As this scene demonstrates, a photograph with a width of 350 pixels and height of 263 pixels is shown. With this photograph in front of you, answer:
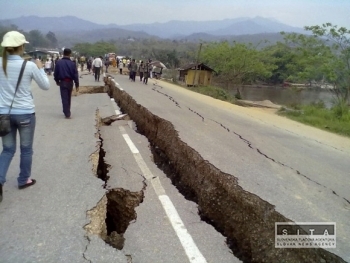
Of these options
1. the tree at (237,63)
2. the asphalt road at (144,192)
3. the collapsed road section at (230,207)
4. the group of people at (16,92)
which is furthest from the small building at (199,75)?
the group of people at (16,92)

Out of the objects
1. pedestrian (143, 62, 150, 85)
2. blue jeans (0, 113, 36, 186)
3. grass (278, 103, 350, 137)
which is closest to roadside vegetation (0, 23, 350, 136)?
grass (278, 103, 350, 137)

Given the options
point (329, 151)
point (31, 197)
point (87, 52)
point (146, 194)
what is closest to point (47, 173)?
point (31, 197)

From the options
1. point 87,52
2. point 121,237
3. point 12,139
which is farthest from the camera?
point 87,52

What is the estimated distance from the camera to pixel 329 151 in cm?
766

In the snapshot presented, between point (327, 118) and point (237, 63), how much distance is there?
24.3 meters

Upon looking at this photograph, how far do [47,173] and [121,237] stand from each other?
175cm

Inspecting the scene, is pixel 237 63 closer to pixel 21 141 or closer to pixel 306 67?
pixel 306 67

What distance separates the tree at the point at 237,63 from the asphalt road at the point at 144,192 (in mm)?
30077

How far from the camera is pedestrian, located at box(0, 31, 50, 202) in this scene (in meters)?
3.52

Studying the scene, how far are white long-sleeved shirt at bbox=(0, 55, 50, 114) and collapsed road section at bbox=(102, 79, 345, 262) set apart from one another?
2.43m

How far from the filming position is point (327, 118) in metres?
13.5

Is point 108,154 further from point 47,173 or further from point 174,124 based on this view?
point 174,124

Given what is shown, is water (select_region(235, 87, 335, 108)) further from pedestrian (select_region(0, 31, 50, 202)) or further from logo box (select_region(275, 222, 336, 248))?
pedestrian (select_region(0, 31, 50, 202))

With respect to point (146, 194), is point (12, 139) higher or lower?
higher
